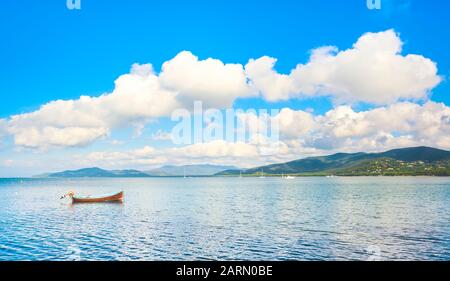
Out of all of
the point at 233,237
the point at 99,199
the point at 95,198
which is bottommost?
the point at 99,199

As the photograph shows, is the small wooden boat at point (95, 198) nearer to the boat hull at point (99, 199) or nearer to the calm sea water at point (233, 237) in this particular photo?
the boat hull at point (99, 199)

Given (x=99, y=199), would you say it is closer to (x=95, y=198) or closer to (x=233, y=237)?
(x=95, y=198)

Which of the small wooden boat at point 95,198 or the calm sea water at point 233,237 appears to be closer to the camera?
the calm sea water at point 233,237

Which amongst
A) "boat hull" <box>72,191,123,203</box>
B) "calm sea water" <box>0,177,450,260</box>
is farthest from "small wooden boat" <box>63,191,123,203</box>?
"calm sea water" <box>0,177,450,260</box>

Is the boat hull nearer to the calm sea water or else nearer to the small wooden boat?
the small wooden boat

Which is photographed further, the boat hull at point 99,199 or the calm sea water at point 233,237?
the boat hull at point 99,199

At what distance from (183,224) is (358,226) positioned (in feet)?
88.8

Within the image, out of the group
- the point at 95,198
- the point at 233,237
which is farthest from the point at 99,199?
the point at 233,237

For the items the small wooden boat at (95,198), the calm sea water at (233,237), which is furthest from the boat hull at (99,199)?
the calm sea water at (233,237)

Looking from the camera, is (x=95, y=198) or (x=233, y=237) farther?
(x=95, y=198)

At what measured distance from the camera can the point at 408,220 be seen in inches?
2392
